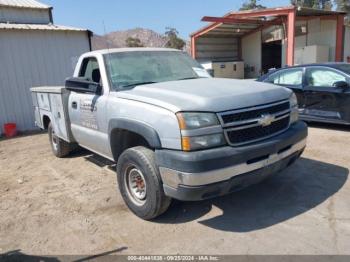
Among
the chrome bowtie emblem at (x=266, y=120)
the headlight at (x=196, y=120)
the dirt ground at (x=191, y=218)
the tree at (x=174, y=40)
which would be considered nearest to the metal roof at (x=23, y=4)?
the dirt ground at (x=191, y=218)

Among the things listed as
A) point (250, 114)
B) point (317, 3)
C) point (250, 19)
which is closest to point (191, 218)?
point (250, 114)

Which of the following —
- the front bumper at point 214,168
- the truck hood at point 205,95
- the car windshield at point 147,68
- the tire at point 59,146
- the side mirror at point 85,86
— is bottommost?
the tire at point 59,146

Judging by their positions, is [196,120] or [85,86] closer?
[196,120]

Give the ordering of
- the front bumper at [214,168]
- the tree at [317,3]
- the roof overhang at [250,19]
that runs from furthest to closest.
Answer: the tree at [317,3] → the roof overhang at [250,19] → the front bumper at [214,168]

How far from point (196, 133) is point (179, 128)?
6.4 inches

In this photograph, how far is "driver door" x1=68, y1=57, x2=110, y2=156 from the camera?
452cm

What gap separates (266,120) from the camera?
3.56 metres

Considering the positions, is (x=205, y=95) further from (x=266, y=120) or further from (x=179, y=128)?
(x=266, y=120)

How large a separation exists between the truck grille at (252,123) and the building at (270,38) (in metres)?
12.7

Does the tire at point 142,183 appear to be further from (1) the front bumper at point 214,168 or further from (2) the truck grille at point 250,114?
(2) the truck grille at point 250,114

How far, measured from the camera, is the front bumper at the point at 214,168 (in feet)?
10.4

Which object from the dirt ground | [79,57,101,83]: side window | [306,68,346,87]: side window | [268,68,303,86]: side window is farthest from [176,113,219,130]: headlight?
[268,68,303,86]: side window

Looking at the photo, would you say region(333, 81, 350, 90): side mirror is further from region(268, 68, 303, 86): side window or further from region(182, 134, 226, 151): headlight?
region(182, 134, 226, 151): headlight

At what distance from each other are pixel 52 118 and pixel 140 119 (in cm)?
336
